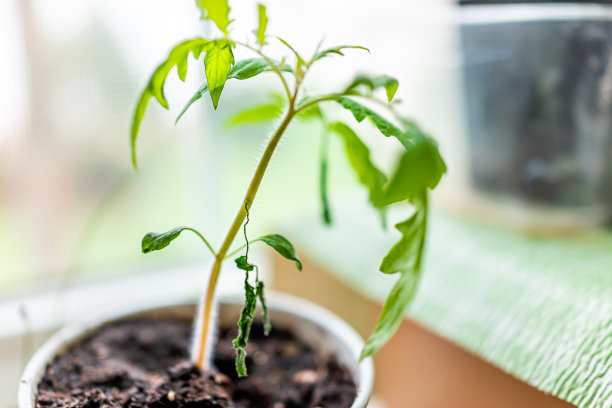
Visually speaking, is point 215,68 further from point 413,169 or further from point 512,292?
A: point 512,292

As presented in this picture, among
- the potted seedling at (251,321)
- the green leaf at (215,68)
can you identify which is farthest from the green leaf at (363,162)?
the green leaf at (215,68)

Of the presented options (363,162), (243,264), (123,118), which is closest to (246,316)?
(243,264)

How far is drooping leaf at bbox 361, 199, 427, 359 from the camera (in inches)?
14.8

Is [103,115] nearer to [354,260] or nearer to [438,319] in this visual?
[354,260]

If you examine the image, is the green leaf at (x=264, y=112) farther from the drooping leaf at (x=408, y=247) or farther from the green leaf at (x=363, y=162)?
Result: the drooping leaf at (x=408, y=247)

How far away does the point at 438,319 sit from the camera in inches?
23.3

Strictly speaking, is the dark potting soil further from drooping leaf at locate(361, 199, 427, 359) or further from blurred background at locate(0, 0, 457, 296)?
blurred background at locate(0, 0, 457, 296)

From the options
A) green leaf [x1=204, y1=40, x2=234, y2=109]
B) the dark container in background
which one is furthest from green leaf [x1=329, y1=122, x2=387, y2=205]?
the dark container in background

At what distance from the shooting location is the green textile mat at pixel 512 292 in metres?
0.47

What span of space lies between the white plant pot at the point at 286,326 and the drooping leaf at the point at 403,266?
0.24 feet

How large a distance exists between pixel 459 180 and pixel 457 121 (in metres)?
0.08

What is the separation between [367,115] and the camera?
407 millimetres

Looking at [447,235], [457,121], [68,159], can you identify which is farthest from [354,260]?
[68,159]

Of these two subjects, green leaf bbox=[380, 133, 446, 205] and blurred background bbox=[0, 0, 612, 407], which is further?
blurred background bbox=[0, 0, 612, 407]
